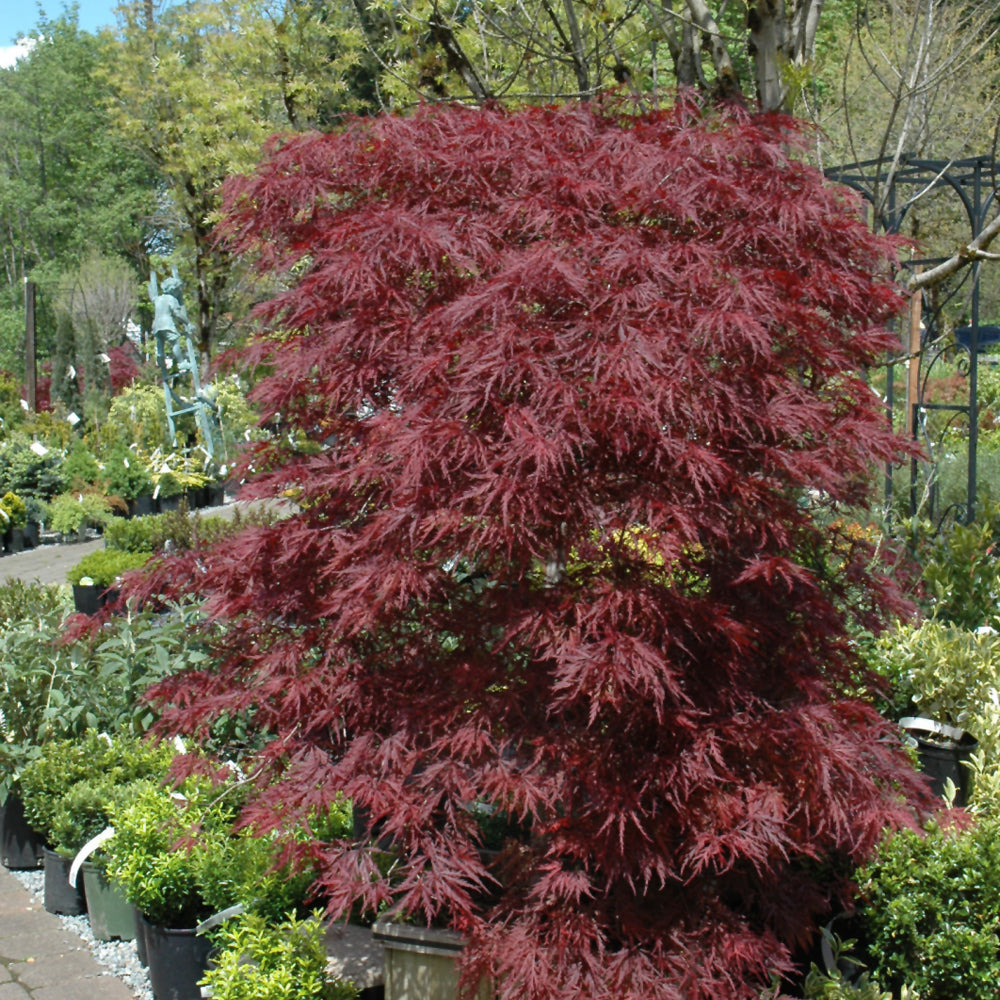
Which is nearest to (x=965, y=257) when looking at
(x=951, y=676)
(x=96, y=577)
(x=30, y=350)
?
(x=951, y=676)

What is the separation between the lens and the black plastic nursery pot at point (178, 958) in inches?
125

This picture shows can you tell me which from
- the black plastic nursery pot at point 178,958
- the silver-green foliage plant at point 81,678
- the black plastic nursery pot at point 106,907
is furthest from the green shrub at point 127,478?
the black plastic nursery pot at point 178,958

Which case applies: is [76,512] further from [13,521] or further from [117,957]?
[117,957]

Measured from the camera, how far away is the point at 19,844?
418 cm

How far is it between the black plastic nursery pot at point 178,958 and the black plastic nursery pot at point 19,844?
3.97 feet

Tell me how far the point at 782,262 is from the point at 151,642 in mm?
2956

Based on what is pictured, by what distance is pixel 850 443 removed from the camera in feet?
7.82

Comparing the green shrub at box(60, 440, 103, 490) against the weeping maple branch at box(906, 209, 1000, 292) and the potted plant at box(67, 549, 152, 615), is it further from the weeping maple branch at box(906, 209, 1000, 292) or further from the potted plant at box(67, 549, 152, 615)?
the weeping maple branch at box(906, 209, 1000, 292)

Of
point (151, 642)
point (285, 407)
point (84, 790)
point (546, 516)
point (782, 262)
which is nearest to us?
point (546, 516)

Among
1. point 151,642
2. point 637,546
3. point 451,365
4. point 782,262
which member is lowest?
point 151,642

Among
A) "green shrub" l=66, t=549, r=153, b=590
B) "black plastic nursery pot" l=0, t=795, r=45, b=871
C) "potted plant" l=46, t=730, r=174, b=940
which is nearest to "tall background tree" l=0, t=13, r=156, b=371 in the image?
"green shrub" l=66, t=549, r=153, b=590

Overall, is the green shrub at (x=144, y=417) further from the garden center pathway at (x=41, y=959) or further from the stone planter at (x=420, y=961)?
the stone planter at (x=420, y=961)

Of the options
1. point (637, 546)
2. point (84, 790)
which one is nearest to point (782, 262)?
point (637, 546)

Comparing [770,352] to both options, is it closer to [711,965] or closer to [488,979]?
[711,965]
